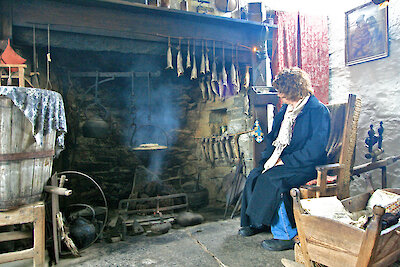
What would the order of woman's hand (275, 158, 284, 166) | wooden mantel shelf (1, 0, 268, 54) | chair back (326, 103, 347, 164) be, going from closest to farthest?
woman's hand (275, 158, 284, 166) → chair back (326, 103, 347, 164) → wooden mantel shelf (1, 0, 268, 54)

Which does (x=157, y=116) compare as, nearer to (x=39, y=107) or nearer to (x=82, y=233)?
(x=82, y=233)

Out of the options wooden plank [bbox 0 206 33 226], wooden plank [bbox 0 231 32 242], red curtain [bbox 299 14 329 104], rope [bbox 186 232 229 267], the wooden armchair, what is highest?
red curtain [bbox 299 14 329 104]

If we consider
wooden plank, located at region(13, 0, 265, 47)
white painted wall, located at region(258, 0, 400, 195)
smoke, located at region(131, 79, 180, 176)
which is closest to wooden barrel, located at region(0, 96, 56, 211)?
wooden plank, located at region(13, 0, 265, 47)

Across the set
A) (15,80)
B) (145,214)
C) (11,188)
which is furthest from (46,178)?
(145,214)

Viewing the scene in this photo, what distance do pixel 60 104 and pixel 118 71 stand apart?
2436mm

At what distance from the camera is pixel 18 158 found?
7.82 ft

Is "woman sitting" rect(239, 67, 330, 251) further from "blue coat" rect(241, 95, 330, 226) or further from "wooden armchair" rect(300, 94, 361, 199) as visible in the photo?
"wooden armchair" rect(300, 94, 361, 199)

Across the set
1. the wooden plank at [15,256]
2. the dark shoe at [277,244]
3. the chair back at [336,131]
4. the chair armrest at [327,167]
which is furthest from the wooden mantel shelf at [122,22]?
the dark shoe at [277,244]

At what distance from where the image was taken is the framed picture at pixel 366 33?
4012 millimetres

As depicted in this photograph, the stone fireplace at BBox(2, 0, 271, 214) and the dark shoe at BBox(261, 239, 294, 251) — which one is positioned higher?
the stone fireplace at BBox(2, 0, 271, 214)

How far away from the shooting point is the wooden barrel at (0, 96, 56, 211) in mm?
2326

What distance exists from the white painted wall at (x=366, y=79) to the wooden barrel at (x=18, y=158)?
14.4 feet

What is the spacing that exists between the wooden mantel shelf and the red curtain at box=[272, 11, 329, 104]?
1.23ft

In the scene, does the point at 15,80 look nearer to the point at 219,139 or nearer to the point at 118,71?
the point at 118,71
